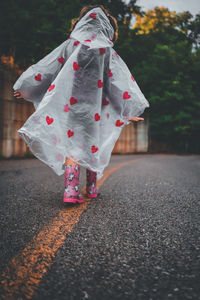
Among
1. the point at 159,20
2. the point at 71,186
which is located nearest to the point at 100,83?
the point at 71,186

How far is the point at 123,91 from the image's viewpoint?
2191 mm

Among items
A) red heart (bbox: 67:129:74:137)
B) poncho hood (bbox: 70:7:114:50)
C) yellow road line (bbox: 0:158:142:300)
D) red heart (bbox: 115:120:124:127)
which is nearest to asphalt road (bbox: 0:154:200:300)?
yellow road line (bbox: 0:158:142:300)

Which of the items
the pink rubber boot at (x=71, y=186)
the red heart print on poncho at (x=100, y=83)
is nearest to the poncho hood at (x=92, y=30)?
the red heart print on poncho at (x=100, y=83)

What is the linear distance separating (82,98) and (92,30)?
23.6 inches

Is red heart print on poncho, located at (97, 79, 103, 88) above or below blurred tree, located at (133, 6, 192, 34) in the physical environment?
below

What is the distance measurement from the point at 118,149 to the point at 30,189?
28.8 ft

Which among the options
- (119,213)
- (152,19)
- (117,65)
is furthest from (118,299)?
(152,19)

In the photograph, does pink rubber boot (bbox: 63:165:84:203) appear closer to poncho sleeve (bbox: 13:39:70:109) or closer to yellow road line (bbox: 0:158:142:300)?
yellow road line (bbox: 0:158:142:300)

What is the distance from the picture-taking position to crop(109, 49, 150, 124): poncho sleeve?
219 centimetres

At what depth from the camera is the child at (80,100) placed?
1.96m

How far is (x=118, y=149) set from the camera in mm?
11227

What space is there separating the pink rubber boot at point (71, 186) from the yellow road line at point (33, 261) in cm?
38

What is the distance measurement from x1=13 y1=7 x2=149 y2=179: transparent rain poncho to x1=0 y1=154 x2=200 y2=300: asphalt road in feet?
1.65

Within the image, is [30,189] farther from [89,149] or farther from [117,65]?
[117,65]
